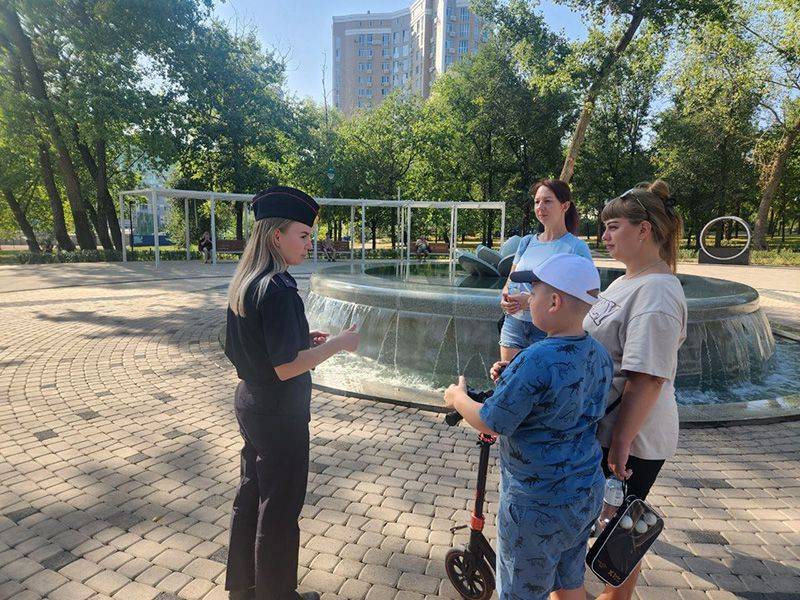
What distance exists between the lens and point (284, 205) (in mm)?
2018

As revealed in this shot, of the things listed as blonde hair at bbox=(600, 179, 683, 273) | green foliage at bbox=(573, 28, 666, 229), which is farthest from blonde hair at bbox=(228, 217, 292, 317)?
green foliage at bbox=(573, 28, 666, 229)

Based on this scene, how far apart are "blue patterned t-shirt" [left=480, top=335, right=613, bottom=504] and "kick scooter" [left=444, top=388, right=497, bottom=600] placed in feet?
1.78

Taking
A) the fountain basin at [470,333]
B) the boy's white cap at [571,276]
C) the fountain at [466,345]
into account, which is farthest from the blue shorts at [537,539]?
the fountain basin at [470,333]

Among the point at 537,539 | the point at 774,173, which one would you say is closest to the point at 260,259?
the point at 537,539

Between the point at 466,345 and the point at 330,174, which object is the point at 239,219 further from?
the point at 466,345

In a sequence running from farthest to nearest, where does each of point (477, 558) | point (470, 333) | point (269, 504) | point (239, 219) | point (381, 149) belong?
point (381, 149)
point (239, 219)
point (470, 333)
point (477, 558)
point (269, 504)

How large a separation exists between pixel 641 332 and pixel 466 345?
→ 454 cm

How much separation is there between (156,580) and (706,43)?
38.3 m

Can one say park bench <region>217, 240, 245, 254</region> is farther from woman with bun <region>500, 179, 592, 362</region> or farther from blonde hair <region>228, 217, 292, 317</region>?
blonde hair <region>228, 217, 292, 317</region>

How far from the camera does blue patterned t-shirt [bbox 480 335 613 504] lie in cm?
160

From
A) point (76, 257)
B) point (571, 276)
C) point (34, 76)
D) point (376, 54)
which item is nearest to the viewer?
point (571, 276)

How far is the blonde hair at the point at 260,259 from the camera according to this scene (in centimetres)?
200

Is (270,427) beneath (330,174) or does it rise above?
beneath

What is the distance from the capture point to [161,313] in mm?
10352
